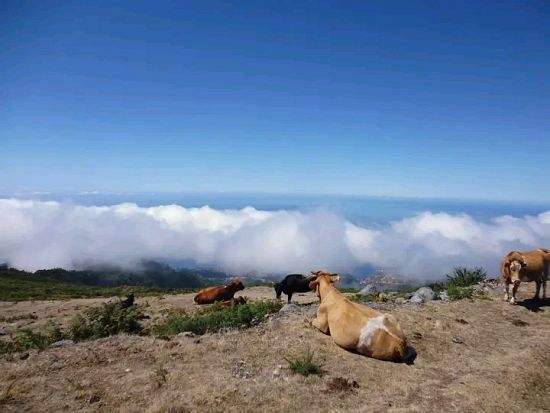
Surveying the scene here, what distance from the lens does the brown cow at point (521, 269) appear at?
50.4 feet

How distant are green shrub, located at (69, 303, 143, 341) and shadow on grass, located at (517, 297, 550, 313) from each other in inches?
579

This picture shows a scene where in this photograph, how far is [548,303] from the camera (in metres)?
15.9

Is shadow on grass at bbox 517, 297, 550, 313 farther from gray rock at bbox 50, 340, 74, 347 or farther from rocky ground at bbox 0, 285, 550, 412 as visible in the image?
gray rock at bbox 50, 340, 74, 347

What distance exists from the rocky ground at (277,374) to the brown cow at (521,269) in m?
3.29

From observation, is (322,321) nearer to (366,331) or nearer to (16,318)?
(366,331)

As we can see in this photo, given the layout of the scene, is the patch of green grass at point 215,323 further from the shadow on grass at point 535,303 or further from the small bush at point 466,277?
the small bush at point 466,277

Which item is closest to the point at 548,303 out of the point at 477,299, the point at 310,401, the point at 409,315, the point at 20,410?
the point at 477,299

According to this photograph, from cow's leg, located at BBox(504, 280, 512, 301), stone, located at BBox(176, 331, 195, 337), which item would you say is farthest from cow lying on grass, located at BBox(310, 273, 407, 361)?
cow's leg, located at BBox(504, 280, 512, 301)

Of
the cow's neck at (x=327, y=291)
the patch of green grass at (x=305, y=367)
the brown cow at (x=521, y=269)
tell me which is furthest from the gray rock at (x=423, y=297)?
the patch of green grass at (x=305, y=367)

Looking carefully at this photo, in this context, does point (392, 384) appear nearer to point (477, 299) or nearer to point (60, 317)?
point (477, 299)

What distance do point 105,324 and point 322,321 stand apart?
668cm

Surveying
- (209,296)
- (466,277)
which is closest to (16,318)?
(209,296)

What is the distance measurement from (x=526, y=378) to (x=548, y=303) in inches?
343

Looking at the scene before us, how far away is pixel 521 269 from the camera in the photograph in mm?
15352
